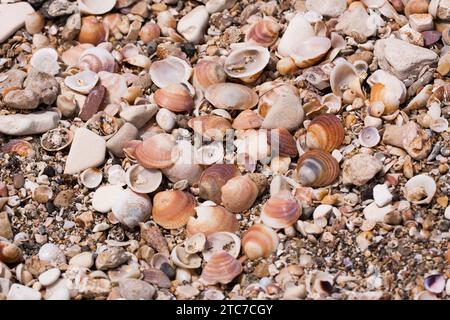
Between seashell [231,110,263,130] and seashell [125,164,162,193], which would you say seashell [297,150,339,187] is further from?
seashell [125,164,162,193]

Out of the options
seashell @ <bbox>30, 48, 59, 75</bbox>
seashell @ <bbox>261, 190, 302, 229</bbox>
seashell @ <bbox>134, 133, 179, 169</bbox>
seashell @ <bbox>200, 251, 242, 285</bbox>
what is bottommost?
seashell @ <bbox>200, 251, 242, 285</bbox>

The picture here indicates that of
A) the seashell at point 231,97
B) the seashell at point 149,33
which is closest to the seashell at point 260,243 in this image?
the seashell at point 231,97

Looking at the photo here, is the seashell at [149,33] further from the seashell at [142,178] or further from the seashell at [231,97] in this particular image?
the seashell at [142,178]

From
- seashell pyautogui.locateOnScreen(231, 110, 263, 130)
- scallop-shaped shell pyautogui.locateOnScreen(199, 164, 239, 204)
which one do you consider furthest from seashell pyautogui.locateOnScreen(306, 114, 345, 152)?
scallop-shaped shell pyautogui.locateOnScreen(199, 164, 239, 204)

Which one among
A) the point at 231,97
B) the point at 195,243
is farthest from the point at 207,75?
the point at 195,243

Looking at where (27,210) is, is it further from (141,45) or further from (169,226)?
(141,45)

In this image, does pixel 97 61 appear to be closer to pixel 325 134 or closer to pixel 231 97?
pixel 231 97
